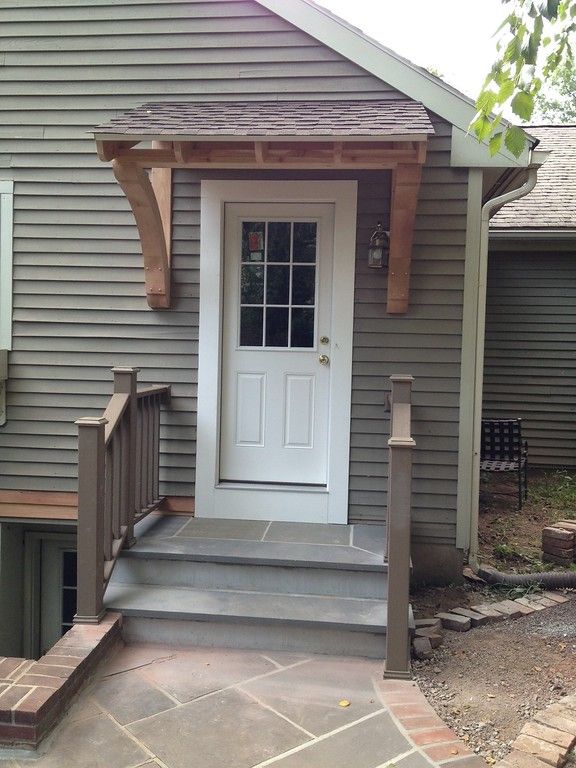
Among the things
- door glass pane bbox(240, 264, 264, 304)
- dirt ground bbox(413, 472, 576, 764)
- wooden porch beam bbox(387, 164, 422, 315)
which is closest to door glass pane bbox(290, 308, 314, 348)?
door glass pane bbox(240, 264, 264, 304)

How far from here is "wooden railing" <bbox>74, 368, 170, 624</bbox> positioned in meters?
3.13

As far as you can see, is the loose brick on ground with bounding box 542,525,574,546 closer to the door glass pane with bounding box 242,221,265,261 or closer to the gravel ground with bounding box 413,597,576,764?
the gravel ground with bounding box 413,597,576,764

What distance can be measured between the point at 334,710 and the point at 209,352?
2.35m

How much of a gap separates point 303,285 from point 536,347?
467 cm

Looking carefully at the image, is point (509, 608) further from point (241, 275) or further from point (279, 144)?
point (279, 144)

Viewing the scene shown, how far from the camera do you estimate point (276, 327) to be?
4.35 meters

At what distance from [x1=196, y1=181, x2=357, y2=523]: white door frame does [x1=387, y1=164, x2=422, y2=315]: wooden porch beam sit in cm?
27

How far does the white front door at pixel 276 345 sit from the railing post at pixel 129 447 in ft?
2.77

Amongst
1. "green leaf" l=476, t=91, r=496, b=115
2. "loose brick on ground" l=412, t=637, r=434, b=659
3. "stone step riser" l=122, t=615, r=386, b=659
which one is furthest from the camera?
"loose brick on ground" l=412, t=637, r=434, b=659

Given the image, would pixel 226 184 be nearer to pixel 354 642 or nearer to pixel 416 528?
pixel 416 528

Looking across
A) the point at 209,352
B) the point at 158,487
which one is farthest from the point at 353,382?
the point at 158,487

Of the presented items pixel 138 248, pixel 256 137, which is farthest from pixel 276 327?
pixel 256 137

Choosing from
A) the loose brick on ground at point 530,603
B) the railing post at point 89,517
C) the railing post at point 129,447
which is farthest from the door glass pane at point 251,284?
the loose brick on ground at point 530,603

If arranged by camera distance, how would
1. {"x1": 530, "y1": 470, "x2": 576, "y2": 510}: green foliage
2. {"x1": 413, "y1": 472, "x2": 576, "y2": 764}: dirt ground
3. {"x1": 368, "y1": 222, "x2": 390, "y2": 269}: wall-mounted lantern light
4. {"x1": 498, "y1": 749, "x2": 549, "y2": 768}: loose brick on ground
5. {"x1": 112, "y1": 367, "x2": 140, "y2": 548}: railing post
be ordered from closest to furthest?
{"x1": 498, "y1": 749, "x2": 549, "y2": 768}: loose brick on ground
{"x1": 413, "y1": 472, "x2": 576, "y2": 764}: dirt ground
{"x1": 112, "y1": 367, "x2": 140, "y2": 548}: railing post
{"x1": 368, "y1": 222, "x2": 390, "y2": 269}: wall-mounted lantern light
{"x1": 530, "y1": 470, "x2": 576, "y2": 510}: green foliage
